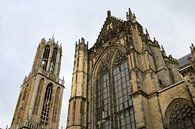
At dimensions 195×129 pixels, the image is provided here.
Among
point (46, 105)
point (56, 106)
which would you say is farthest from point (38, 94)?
point (56, 106)

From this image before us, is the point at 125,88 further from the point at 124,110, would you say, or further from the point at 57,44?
the point at 57,44

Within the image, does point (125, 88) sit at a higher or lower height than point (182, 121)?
higher

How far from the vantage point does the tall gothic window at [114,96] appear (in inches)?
537

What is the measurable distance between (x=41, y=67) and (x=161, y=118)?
28.0m

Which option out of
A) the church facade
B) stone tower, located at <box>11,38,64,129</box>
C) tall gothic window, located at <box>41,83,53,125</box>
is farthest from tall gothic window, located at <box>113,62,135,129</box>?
tall gothic window, located at <box>41,83,53,125</box>

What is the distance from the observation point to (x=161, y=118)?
11461 millimetres

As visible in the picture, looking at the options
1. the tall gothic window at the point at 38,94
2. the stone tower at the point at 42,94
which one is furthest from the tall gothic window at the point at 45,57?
the tall gothic window at the point at 38,94

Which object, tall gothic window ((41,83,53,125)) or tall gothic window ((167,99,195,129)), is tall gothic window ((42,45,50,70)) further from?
tall gothic window ((167,99,195,129))

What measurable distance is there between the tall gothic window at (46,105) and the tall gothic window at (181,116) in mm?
23462

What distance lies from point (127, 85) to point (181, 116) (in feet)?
14.4

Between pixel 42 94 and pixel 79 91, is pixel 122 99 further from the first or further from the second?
pixel 42 94

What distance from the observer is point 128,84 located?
14.7 metres

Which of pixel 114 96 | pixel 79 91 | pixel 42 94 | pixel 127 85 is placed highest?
pixel 42 94

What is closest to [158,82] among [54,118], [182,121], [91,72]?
[182,121]
